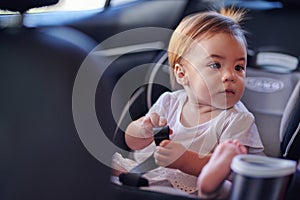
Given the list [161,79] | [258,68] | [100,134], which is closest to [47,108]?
[100,134]

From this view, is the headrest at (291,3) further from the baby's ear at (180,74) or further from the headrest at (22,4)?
the headrest at (22,4)

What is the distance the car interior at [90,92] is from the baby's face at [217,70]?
0.12 feet

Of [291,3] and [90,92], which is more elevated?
[291,3]

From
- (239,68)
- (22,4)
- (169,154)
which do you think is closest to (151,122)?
(169,154)

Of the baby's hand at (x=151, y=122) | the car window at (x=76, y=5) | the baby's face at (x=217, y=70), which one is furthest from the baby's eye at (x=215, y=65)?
the car window at (x=76, y=5)

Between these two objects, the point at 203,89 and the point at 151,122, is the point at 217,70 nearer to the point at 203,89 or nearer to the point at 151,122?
the point at 203,89

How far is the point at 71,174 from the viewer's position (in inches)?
37.5

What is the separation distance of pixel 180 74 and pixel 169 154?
0.47 ft

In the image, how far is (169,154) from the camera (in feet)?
3.17

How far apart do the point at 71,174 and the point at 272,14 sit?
0.48 m

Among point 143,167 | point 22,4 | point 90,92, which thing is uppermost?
point 22,4

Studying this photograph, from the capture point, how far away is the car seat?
0.95 meters

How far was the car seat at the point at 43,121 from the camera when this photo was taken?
0.95 metres

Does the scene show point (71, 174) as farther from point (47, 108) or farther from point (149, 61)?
point (149, 61)
